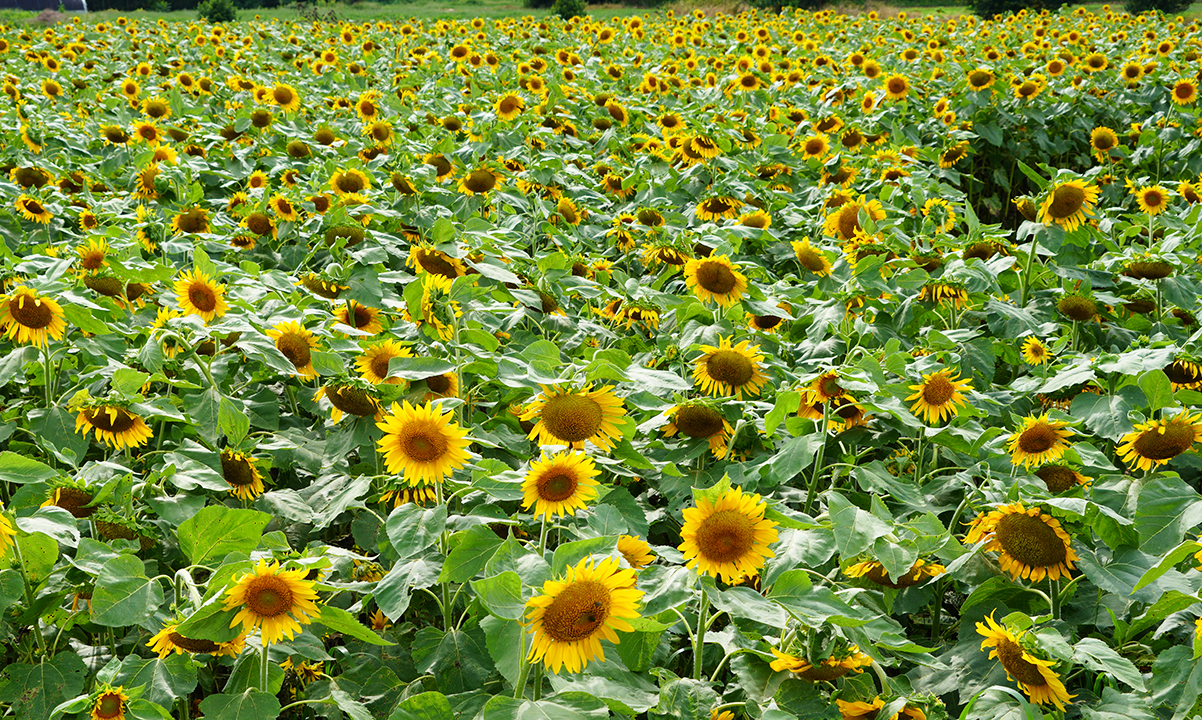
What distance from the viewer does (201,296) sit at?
259 centimetres

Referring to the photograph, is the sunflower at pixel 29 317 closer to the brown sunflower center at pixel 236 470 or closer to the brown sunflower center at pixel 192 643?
the brown sunflower center at pixel 236 470

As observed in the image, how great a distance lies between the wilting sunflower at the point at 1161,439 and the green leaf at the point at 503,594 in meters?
1.58

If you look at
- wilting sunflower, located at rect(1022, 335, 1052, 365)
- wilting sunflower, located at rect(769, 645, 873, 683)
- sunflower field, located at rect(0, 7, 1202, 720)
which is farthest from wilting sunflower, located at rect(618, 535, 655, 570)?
wilting sunflower, located at rect(1022, 335, 1052, 365)

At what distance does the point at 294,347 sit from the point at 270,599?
1.04 m

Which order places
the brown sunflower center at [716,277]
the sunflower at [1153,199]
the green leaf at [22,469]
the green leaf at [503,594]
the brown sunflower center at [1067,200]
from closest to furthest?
1. the green leaf at [503,594]
2. the green leaf at [22,469]
3. the brown sunflower center at [716,277]
4. the brown sunflower center at [1067,200]
5. the sunflower at [1153,199]

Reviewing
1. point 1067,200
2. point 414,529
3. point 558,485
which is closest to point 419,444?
point 414,529

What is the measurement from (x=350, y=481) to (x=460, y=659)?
0.67 meters

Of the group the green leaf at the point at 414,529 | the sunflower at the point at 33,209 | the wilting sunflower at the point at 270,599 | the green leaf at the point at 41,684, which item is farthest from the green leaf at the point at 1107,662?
the sunflower at the point at 33,209

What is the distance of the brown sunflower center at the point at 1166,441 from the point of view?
2027 mm

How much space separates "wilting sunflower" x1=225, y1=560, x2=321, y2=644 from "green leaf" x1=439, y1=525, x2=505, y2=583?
244mm

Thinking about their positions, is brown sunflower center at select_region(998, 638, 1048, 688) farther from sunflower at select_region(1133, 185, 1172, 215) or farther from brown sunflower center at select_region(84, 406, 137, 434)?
sunflower at select_region(1133, 185, 1172, 215)

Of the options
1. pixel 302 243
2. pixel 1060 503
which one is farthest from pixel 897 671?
pixel 302 243

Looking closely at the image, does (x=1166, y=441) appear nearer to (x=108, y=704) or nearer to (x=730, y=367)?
(x=730, y=367)

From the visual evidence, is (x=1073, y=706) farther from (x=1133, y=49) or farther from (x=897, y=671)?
(x=1133, y=49)
